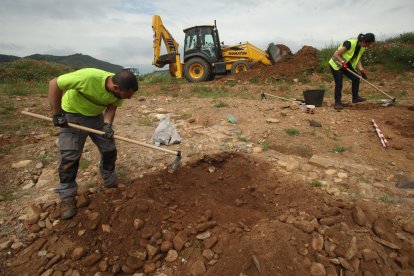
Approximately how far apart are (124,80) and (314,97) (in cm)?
457

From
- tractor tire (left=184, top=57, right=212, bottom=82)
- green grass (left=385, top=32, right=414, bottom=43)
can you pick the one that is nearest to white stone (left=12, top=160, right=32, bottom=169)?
tractor tire (left=184, top=57, right=212, bottom=82)

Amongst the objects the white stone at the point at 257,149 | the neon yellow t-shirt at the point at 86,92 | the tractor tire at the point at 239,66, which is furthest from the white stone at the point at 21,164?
the tractor tire at the point at 239,66

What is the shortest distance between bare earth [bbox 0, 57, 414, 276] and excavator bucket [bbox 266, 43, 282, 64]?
25.4 feet

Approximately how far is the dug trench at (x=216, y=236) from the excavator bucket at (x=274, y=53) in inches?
390

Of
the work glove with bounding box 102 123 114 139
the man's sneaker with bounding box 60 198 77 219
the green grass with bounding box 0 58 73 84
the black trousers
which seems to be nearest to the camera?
the man's sneaker with bounding box 60 198 77 219

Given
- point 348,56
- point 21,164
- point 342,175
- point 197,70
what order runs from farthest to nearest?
point 197,70 < point 348,56 < point 21,164 < point 342,175

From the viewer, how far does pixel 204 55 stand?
1086cm

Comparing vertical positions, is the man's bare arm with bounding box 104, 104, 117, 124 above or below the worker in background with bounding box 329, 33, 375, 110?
below

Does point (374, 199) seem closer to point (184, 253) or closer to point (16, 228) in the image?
point (184, 253)

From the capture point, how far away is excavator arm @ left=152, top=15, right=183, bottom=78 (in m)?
10.9

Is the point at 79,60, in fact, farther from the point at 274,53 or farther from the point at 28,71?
the point at 274,53

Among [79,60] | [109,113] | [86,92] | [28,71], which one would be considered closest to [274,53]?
[109,113]

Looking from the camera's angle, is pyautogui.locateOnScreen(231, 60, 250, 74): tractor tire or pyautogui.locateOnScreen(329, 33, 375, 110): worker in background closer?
pyautogui.locateOnScreen(329, 33, 375, 110): worker in background

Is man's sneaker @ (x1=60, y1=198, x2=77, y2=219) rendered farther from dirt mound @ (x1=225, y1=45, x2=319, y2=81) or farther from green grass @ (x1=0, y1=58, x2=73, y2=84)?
green grass @ (x1=0, y1=58, x2=73, y2=84)
